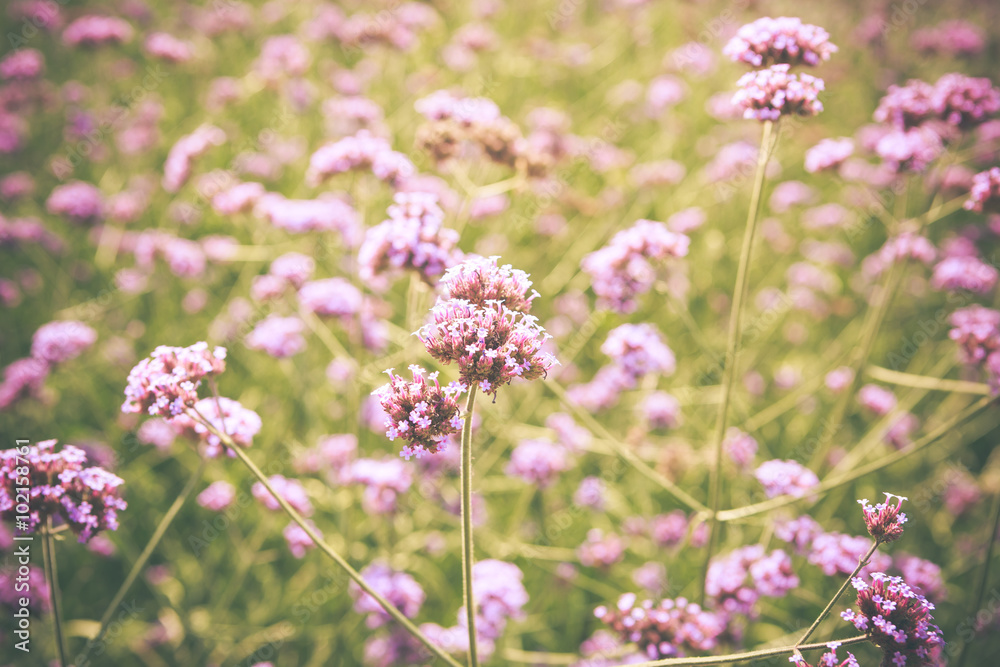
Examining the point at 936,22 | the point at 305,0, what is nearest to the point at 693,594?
the point at 305,0

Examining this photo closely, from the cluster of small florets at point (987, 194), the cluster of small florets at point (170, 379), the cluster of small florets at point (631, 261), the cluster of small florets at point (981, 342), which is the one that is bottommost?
the cluster of small florets at point (170, 379)

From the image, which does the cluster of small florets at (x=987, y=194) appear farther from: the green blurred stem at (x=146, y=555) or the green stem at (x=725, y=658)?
the green blurred stem at (x=146, y=555)

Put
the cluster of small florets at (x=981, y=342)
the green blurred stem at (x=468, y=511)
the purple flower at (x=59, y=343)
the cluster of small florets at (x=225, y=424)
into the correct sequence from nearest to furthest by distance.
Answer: the green blurred stem at (x=468, y=511) < the cluster of small florets at (x=225, y=424) < the cluster of small florets at (x=981, y=342) < the purple flower at (x=59, y=343)

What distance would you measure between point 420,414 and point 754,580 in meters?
2.10

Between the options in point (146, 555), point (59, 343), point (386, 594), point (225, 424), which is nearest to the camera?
point (146, 555)

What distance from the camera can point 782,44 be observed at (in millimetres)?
2498

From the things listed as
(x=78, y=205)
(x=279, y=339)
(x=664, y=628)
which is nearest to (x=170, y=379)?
(x=279, y=339)

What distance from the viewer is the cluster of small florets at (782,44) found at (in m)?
2.52

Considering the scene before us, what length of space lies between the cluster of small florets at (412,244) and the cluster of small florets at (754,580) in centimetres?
208

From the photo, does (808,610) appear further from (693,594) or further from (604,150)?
(604,150)

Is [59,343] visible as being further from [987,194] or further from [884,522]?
[987,194]

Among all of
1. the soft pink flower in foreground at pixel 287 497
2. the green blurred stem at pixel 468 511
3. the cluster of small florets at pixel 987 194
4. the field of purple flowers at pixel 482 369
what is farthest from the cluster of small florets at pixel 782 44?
the soft pink flower in foreground at pixel 287 497

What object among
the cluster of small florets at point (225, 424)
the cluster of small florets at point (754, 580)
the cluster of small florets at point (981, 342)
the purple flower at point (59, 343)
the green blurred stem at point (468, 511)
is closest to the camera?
the green blurred stem at point (468, 511)

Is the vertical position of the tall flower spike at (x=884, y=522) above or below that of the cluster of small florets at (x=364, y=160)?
below
